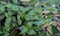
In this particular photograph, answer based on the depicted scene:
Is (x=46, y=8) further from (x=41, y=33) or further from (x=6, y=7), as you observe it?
(x=6, y=7)

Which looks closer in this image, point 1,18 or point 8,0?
point 1,18

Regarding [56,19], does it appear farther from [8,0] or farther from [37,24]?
[8,0]

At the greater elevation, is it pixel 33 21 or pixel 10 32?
pixel 33 21

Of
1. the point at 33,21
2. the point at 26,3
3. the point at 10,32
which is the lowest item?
the point at 10,32

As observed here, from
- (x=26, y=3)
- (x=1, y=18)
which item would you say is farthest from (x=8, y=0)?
(x=1, y=18)

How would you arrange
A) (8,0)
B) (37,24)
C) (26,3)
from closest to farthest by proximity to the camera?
(37,24), (26,3), (8,0)

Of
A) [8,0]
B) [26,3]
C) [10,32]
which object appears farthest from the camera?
[8,0]
